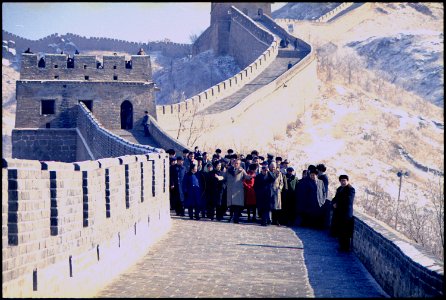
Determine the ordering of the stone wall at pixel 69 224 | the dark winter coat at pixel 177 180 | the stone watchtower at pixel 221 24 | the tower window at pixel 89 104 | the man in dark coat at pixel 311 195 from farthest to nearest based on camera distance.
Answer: the stone watchtower at pixel 221 24
the tower window at pixel 89 104
the dark winter coat at pixel 177 180
the man in dark coat at pixel 311 195
the stone wall at pixel 69 224

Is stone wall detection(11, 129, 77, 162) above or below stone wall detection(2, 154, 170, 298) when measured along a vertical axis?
above

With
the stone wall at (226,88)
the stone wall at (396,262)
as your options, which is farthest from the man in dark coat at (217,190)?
the stone wall at (226,88)

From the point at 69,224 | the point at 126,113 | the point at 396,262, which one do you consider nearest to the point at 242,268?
the point at 396,262

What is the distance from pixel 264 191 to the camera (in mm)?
15539

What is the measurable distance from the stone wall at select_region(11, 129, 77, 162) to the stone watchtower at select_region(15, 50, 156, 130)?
0.32m

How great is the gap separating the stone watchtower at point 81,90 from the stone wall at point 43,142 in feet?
1.04

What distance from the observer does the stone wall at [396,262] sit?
719 centimetres

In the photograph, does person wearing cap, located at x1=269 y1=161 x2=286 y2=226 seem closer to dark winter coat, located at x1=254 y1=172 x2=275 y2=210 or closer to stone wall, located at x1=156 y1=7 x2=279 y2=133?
dark winter coat, located at x1=254 y1=172 x2=275 y2=210

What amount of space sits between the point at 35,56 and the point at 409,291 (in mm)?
25765

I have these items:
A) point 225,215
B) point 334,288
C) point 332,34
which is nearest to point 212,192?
point 225,215

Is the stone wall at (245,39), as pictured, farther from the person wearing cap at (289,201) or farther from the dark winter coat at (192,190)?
the dark winter coat at (192,190)

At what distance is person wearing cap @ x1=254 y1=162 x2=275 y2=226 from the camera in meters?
15.5

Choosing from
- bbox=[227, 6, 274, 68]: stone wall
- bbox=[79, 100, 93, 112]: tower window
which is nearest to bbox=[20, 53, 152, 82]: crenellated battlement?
bbox=[79, 100, 93, 112]: tower window

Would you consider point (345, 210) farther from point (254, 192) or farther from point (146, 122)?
point (146, 122)
